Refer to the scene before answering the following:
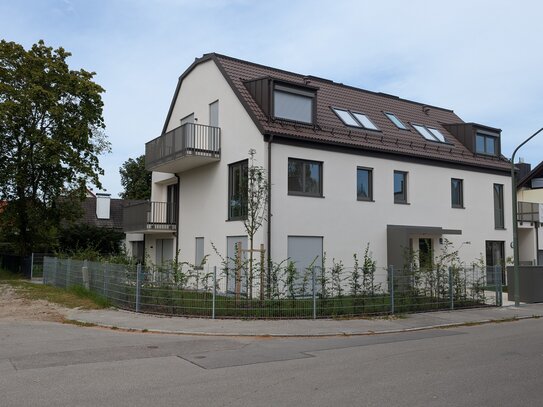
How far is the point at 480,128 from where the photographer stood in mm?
26188

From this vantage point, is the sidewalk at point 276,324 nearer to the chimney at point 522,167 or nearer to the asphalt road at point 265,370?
the asphalt road at point 265,370

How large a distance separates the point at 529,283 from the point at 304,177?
8.73 metres

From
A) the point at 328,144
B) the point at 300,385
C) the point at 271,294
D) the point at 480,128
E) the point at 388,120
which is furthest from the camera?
the point at 480,128

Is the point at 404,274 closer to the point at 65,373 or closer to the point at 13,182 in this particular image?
the point at 65,373

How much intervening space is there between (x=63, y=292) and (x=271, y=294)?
9461 millimetres

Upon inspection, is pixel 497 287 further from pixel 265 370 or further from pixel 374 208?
pixel 265 370

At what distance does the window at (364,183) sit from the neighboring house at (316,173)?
0.07 m

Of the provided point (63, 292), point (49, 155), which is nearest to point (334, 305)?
point (63, 292)

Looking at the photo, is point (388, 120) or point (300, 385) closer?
point (300, 385)

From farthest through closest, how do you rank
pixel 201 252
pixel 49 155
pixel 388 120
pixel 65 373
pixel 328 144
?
1. pixel 49 155
2. pixel 388 120
3. pixel 201 252
4. pixel 328 144
5. pixel 65 373

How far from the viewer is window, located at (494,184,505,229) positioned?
83.5ft

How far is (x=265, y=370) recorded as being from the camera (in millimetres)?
8023

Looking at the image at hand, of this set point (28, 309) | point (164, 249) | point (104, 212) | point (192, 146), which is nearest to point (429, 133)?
point (192, 146)

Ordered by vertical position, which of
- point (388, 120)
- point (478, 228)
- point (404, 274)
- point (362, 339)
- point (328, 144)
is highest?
point (388, 120)
